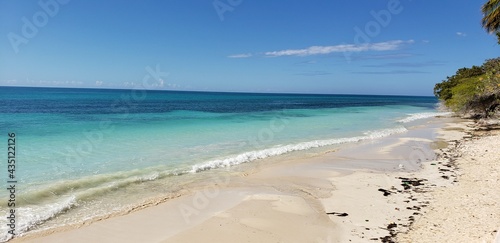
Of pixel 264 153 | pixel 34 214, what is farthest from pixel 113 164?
pixel 264 153

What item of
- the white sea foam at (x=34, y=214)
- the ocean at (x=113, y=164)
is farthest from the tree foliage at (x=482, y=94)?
the white sea foam at (x=34, y=214)

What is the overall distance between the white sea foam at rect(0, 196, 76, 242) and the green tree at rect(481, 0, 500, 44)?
22139mm

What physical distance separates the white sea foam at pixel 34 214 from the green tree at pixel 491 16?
22.1 metres

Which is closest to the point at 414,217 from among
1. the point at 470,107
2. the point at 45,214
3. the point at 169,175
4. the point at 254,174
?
the point at 254,174

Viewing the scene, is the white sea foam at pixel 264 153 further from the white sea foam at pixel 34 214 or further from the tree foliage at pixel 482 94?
the tree foliage at pixel 482 94

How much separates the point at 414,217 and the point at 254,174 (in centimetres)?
593

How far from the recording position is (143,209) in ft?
26.8

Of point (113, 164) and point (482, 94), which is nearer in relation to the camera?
point (113, 164)

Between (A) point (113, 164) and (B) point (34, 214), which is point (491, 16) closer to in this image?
(A) point (113, 164)

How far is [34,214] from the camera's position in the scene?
7.65 m

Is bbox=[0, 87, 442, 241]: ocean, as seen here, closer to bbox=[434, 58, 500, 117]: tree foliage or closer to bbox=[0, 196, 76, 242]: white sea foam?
bbox=[0, 196, 76, 242]: white sea foam

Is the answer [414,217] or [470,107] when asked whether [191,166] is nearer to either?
[414,217]

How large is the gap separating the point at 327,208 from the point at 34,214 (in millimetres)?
7494

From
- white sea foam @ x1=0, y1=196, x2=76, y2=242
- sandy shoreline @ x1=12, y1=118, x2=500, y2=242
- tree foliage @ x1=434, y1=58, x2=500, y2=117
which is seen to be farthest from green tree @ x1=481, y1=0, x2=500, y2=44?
white sea foam @ x1=0, y1=196, x2=76, y2=242
